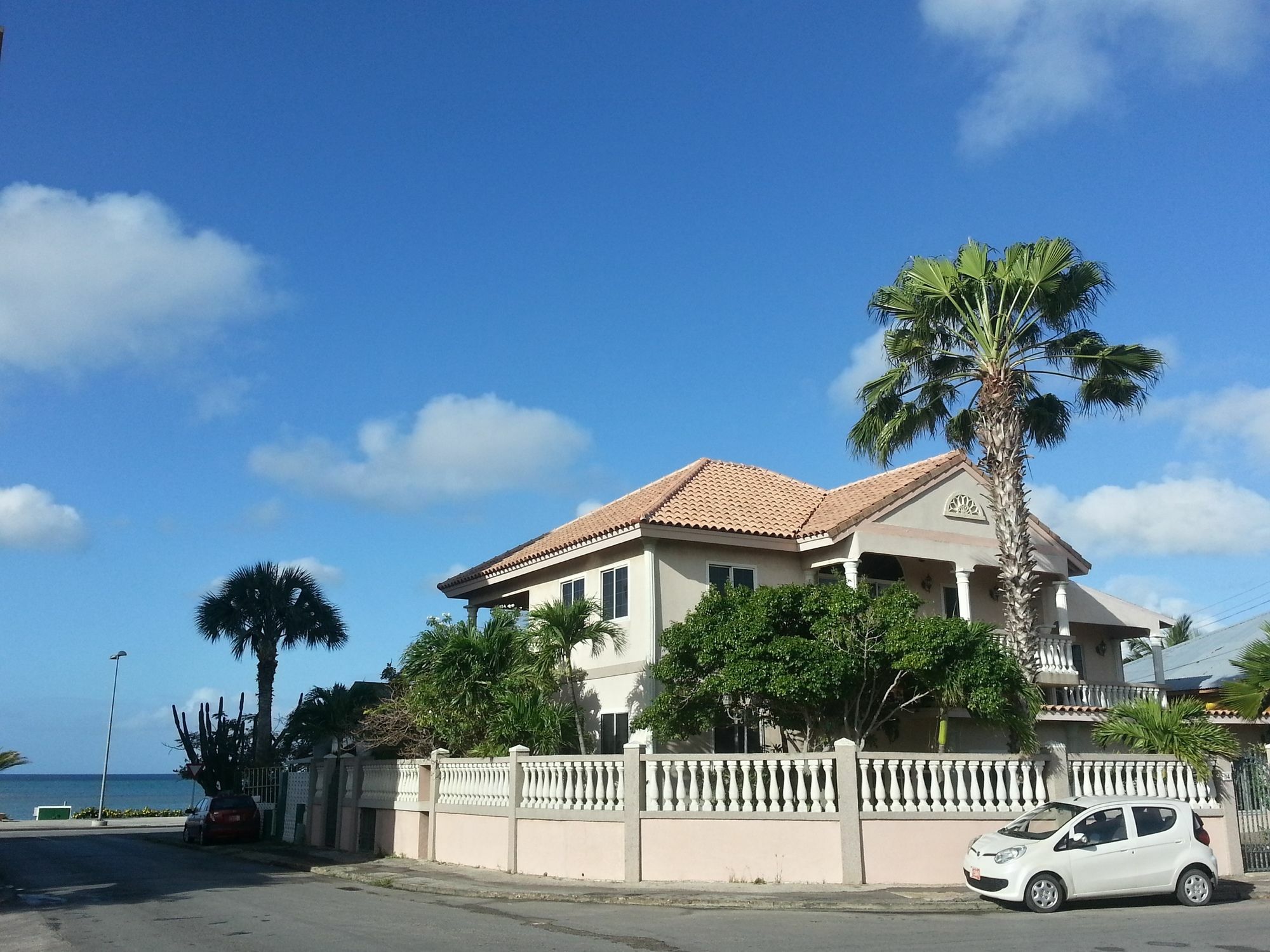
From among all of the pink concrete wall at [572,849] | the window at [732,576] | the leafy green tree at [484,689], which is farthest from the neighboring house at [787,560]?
the pink concrete wall at [572,849]

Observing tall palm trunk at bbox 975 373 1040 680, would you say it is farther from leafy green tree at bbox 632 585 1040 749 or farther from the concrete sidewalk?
the concrete sidewalk

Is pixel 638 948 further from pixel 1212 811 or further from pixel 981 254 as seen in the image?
pixel 981 254

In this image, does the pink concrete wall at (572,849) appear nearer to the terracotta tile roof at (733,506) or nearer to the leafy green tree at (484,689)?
the leafy green tree at (484,689)

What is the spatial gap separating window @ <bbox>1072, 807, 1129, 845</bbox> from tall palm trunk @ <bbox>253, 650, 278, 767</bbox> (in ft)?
94.5

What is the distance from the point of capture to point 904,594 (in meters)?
18.8

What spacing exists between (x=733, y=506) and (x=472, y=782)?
812 cm

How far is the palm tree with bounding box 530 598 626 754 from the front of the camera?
72.7ft

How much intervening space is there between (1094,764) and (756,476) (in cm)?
1159

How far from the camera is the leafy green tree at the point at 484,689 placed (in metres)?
20.8

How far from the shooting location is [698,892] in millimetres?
15500

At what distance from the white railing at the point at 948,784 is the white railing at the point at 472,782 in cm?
650

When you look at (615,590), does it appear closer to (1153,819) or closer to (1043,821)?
(1043,821)

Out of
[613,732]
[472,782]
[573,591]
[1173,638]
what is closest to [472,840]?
[472,782]

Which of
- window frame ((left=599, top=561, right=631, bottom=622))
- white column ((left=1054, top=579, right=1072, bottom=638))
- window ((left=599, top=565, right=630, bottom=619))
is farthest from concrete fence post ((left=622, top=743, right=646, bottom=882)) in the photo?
white column ((left=1054, top=579, right=1072, bottom=638))
